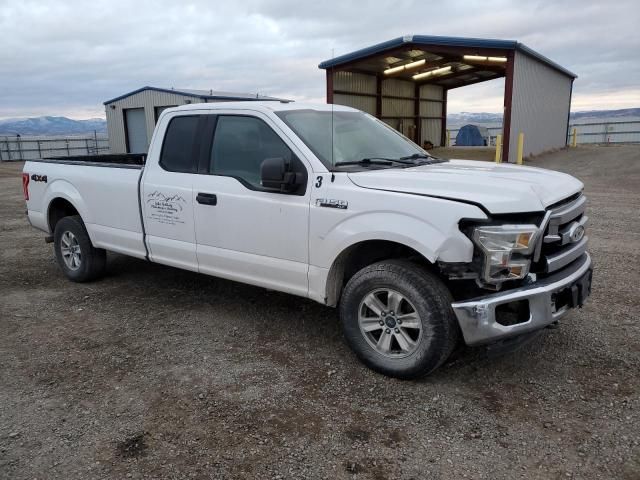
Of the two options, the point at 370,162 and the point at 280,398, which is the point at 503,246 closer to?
the point at 370,162

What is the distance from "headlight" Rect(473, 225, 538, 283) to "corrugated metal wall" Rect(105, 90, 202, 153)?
78.3 ft

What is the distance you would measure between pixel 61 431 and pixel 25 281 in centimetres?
372

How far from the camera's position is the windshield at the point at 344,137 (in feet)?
13.5

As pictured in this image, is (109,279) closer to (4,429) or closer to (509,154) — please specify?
(4,429)

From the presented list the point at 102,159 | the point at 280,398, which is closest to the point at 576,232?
the point at 280,398

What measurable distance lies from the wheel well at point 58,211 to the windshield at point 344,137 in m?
3.38

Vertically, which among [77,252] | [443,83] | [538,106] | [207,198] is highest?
[443,83]

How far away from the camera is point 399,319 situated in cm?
361

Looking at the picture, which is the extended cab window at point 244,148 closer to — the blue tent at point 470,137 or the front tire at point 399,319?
the front tire at point 399,319

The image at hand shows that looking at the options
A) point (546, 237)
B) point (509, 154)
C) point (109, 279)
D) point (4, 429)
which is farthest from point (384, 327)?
point (509, 154)

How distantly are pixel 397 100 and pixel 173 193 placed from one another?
76.1ft

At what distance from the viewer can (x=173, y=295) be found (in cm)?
567

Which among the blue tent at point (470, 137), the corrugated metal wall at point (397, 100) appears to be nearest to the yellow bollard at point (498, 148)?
the corrugated metal wall at point (397, 100)

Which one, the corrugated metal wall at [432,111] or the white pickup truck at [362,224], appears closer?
the white pickup truck at [362,224]
